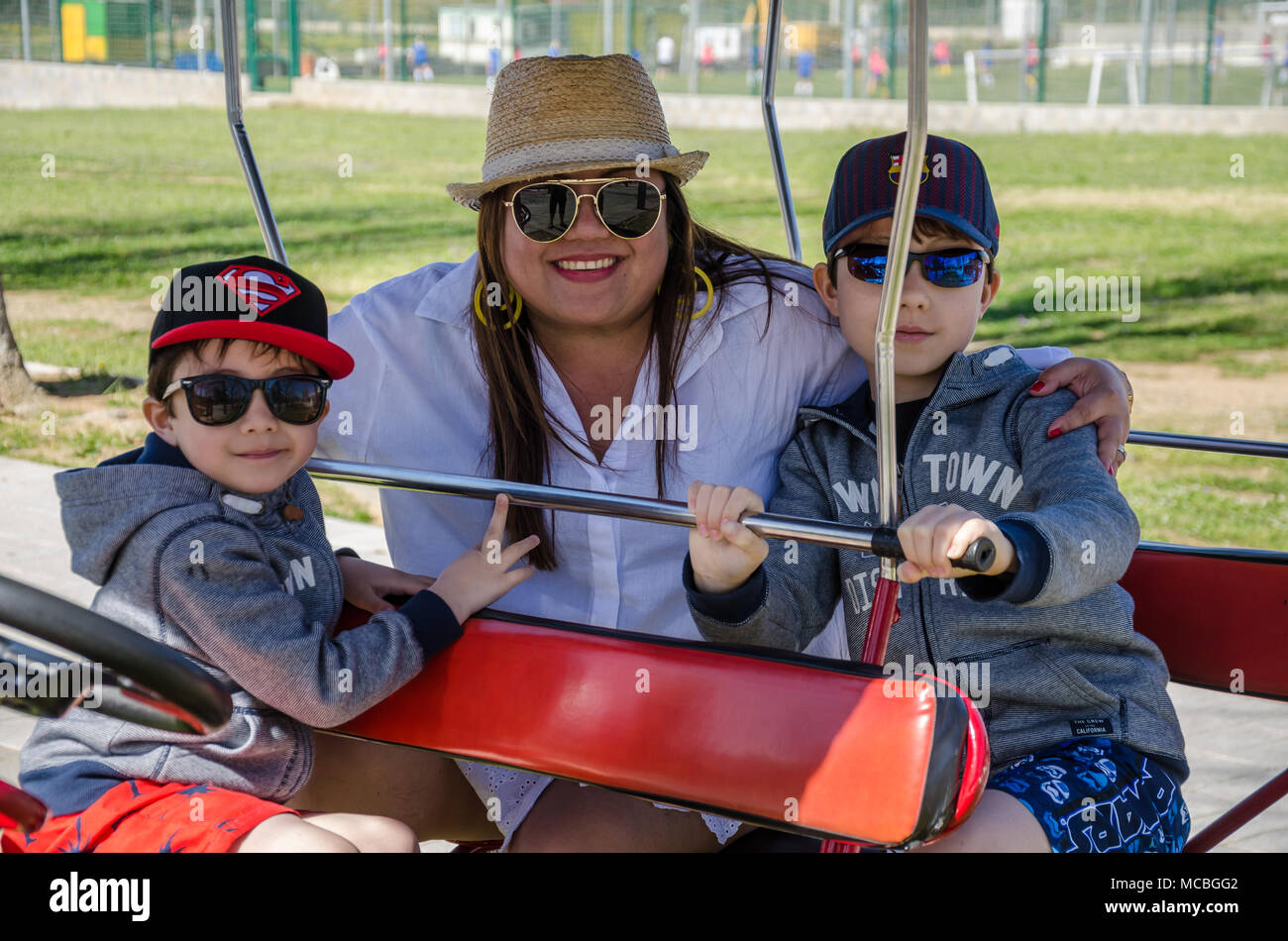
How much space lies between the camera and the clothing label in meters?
2.10

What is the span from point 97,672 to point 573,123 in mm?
1401

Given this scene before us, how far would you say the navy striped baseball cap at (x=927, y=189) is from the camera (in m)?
2.26

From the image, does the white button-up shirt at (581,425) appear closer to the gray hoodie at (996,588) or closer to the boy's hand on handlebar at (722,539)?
the gray hoodie at (996,588)

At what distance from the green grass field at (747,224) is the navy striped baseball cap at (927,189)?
2.22m

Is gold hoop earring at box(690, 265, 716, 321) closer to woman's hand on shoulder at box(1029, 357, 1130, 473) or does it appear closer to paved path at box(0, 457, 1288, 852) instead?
woman's hand on shoulder at box(1029, 357, 1130, 473)

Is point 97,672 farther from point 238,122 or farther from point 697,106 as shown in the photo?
point 697,106

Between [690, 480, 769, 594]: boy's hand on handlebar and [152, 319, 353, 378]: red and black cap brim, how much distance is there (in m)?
0.57

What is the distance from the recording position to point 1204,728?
13.3ft

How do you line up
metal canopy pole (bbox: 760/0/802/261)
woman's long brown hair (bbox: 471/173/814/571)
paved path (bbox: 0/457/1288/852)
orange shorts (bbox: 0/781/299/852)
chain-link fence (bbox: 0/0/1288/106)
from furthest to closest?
chain-link fence (bbox: 0/0/1288/106) < paved path (bbox: 0/457/1288/852) < metal canopy pole (bbox: 760/0/802/261) < woman's long brown hair (bbox: 471/173/814/571) < orange shorts (bbox: 0/781/299/852)

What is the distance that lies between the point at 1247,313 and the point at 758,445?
918cm

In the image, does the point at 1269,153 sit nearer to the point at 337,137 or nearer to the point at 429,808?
the point at 337,137

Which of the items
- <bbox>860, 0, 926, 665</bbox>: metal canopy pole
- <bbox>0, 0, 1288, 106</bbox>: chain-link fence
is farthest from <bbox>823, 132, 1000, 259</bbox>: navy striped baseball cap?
<bbox>0, 0, 1288, 106</bbox>: chain-link fence

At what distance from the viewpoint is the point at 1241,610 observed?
2.49 metres

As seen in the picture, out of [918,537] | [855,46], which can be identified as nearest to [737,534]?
[918,537]
